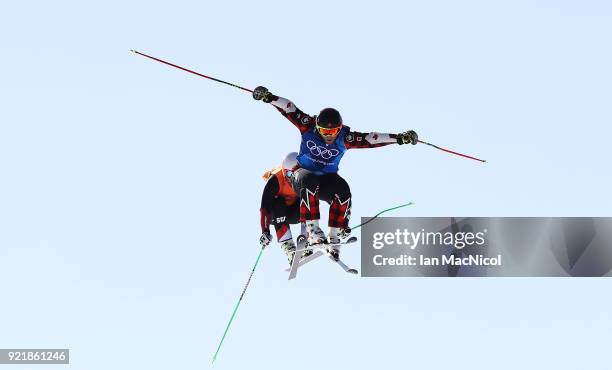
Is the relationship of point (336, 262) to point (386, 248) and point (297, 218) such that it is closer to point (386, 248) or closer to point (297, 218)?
point (297, 218)

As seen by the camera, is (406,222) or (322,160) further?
(406,222)

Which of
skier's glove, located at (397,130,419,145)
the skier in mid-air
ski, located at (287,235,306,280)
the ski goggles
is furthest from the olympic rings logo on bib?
ski, located at (287,235,306,280)

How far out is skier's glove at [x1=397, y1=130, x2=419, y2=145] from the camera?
23062mm

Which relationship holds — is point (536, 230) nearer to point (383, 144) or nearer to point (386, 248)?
point (386, 248)

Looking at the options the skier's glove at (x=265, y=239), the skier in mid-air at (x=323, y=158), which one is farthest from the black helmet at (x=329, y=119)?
the skier's glove at (x=265, y=239)

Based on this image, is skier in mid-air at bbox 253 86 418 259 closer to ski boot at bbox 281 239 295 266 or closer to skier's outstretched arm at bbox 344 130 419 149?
skier's outstretched arm at bbox 344 130 419 149

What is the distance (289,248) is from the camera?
78.1 feet

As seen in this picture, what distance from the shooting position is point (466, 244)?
92.9 feet

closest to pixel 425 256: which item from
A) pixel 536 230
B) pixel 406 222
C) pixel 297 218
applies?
pixel 406 222

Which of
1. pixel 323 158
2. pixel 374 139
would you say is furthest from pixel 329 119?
pixel 374 139

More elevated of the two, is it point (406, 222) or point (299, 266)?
point (406, 222)

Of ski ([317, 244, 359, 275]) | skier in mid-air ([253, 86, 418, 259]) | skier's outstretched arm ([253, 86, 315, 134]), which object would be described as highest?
skier's outstretched arm ([253, 86, 315, 134])

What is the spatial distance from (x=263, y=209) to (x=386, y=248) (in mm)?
5001

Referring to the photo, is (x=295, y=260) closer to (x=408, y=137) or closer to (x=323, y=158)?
(x=323, y=158)
